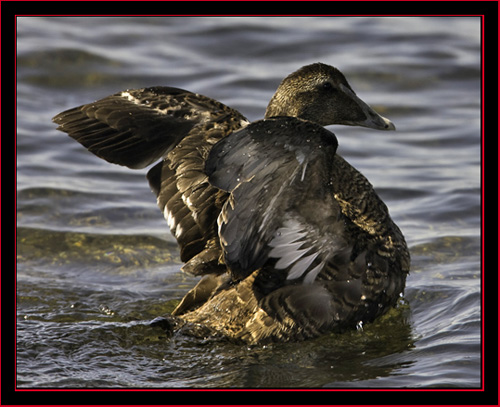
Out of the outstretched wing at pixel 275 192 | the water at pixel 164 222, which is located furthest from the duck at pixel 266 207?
the water at pixel 164 222

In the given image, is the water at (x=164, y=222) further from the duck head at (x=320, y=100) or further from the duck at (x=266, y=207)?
the duck head at (x=320, y=100)

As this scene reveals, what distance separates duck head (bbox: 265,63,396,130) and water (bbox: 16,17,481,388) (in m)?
1.29

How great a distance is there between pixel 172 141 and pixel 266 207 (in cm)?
124

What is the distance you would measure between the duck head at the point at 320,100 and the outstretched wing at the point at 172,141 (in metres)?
0.31

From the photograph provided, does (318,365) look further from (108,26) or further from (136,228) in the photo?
(108,26)

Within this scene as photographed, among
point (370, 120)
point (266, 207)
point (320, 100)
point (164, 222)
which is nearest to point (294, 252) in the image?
point (266, 207)

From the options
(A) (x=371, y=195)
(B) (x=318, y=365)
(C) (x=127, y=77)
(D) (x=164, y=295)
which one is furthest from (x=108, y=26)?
(B) (x=318, y=365)

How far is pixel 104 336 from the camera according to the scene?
17.1 ft

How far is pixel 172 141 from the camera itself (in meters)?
5.55

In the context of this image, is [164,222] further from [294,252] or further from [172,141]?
[294,252]

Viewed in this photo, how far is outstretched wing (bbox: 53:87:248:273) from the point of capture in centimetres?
539

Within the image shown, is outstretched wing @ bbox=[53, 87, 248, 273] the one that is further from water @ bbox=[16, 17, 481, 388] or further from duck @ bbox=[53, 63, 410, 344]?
water @ bbox=[16, 17, 481, 388]

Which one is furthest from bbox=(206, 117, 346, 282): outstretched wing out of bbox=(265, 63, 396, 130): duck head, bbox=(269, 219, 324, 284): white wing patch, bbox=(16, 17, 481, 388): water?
bbox=(265, 63, 396, 130): duck head

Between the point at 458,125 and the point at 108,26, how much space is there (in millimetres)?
5015
